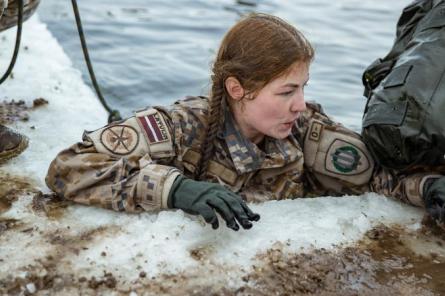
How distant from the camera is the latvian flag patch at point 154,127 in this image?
296 cm

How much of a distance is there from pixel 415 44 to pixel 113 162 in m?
1.58

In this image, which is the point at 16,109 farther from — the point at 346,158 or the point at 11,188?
the point at 346,158

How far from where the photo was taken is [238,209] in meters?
2.62

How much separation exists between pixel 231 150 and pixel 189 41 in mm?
5155

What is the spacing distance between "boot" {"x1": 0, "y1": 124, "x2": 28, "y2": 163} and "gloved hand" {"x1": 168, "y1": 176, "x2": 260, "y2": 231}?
47.0 inches

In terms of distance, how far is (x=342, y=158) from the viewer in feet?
11.0

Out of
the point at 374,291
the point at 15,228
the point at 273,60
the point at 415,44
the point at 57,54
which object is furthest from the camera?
the point at 57,54

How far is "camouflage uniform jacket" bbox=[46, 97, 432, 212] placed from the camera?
2.84 metres

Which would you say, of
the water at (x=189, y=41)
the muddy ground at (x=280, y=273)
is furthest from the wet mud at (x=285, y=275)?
the water at (x=189, y=41)

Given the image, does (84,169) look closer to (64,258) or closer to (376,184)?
(64,258)

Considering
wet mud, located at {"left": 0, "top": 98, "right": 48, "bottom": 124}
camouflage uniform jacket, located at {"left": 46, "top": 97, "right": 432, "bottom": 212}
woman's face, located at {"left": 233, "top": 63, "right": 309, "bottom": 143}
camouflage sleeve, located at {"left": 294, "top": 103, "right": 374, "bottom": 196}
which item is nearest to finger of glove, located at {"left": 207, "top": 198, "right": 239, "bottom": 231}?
camouflage uniform jacket, located at {"left": 46, "top": 97, "right": 432, "bottom": 212}

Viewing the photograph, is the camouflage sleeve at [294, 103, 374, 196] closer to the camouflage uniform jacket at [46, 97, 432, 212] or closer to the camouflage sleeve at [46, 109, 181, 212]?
the camouflage uniform jacket at [46, 97, 432, 212]

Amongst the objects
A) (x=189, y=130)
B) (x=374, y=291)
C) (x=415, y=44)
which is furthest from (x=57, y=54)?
(x=374, y=291)

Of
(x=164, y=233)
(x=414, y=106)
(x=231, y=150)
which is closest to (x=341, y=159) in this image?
(x=414, y=106)
